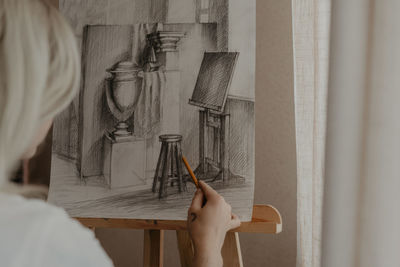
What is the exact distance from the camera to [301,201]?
4.96 feet

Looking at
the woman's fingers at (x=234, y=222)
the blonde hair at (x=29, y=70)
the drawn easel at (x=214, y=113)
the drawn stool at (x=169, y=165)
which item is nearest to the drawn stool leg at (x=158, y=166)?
the drawn stool at (x=169, y=165)

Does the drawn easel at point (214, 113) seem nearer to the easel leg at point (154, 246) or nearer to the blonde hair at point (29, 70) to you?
the easel leg at point (154, 246)

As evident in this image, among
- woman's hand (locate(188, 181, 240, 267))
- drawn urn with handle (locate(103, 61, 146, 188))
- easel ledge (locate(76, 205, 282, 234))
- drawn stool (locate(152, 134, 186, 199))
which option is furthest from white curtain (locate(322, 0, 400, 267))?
drawn urn with handle (locate(103, 61, 146, 188))

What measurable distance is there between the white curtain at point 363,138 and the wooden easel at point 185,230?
0.48ft

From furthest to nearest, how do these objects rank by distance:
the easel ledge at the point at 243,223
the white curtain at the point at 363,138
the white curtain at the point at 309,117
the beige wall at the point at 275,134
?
1. the beige wall at the point at 275,134
2. the white curtain at the point at 309,117
3. the easel ledge at the point at 243,223
4. the white curtain at the point at 363,138

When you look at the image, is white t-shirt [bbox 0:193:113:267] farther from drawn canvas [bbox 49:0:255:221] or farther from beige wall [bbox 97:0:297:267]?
beige wall [bbox 97:0:297:267]

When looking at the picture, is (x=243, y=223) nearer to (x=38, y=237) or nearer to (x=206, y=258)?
(x=206, y=258)

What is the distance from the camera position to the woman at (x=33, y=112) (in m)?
0.54

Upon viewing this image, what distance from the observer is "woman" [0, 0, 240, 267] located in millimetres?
544

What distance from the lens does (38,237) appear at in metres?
0.54

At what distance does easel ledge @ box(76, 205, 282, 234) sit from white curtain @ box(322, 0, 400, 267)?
5.2 inches

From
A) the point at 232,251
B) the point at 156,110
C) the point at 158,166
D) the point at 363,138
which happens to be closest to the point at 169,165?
the point at 158,166

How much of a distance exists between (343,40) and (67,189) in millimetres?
823

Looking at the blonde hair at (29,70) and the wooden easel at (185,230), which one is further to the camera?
the wooden easel at (185,230)
